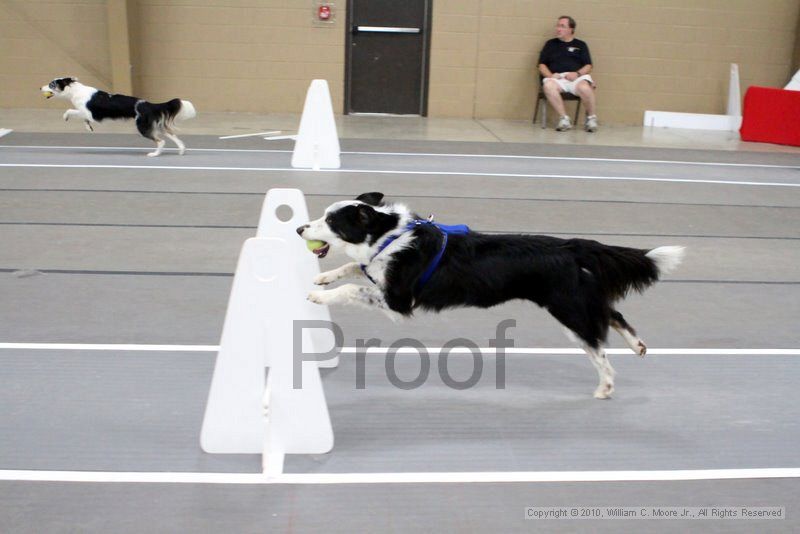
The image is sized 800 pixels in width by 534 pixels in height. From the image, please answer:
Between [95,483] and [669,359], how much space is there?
2618mm

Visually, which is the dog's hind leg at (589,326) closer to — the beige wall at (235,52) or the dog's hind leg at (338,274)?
the dog's hind leg at (338,274)

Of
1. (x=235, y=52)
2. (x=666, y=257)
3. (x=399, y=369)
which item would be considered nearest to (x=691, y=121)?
(x=235, y=52)

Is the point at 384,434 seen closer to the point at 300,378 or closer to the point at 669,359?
the point at 300,378

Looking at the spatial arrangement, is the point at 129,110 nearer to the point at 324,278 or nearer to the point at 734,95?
the point at 324,278

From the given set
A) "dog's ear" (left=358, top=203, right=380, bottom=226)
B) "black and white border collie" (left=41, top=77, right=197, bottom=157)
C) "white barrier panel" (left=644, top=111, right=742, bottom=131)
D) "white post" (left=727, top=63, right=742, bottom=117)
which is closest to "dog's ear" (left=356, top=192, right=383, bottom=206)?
"dog's ear" (left=358, top=203, right=380, bottom=226)

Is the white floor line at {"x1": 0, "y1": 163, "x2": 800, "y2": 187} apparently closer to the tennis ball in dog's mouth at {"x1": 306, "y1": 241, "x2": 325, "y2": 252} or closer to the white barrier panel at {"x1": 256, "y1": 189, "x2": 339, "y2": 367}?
the white barrier panel at {"x1": 256, "y1": 189, "x2": 339, "y2": 367}

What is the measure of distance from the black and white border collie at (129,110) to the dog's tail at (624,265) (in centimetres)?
614

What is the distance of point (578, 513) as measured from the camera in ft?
8.23

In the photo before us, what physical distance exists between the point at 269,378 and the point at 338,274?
2.39 ft

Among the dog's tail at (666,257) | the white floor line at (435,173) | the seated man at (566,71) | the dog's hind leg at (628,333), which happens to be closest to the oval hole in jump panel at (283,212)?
the dog's hind leg at (628,333)

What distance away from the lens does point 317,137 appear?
312 inches

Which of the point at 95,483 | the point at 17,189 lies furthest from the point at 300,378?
the point at 17,189

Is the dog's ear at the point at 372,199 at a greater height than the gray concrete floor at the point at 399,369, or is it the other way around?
the dog's ear at the point at 372,199

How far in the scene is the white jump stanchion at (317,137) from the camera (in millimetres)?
7855
